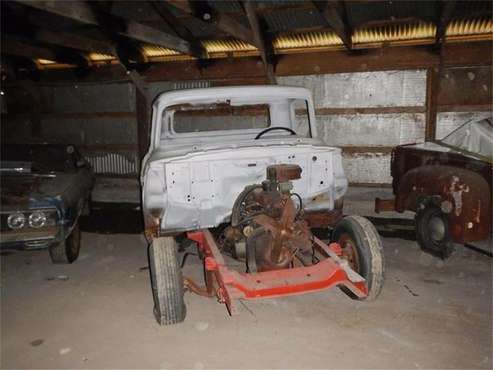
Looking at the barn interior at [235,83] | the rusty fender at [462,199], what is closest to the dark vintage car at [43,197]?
the barn interior at [235,83]

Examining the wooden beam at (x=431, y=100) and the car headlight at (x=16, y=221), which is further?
the wooden beam at (x=431, y=100)

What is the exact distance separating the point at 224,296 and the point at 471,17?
6.67 metres

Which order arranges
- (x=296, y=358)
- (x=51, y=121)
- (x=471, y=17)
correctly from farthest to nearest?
(x=51, y=121) → (x=471, y=17) → (x=296, y=358)

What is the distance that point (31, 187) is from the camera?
5.03 metres

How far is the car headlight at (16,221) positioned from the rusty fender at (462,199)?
5.10 meters

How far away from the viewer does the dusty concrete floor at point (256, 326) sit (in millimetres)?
3377

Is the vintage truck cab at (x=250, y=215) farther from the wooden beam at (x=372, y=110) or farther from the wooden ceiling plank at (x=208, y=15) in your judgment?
the wooden beam at (x=372, y=110)

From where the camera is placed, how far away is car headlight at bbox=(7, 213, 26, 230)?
15.1 ft

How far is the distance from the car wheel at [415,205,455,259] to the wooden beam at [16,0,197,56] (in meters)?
5.14

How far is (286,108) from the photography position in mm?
5461

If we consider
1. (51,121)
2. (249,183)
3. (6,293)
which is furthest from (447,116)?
(51,121)

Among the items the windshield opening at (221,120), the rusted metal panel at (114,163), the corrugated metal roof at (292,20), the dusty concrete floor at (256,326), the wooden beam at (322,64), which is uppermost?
the corrugated metal roof at (292,20)

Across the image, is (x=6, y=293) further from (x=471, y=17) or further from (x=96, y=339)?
(x=471, y=17)

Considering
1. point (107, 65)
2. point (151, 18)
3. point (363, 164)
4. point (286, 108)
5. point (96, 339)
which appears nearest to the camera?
point (96, 339)
